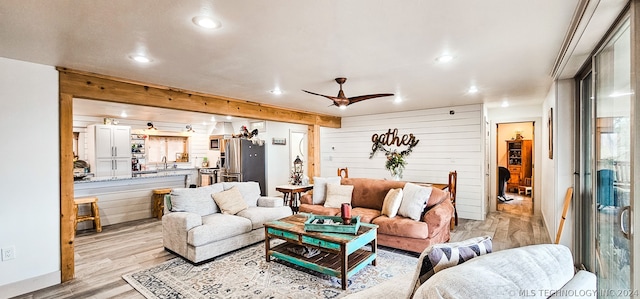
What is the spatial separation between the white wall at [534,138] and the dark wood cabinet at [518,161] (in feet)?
9.78

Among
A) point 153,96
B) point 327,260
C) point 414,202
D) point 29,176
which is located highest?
point 153,96

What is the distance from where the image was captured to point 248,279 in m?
3.03

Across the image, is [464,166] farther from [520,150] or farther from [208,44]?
[208,44]

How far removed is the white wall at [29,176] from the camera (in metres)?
2.77

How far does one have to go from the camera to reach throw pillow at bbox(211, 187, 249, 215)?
4.25 metres

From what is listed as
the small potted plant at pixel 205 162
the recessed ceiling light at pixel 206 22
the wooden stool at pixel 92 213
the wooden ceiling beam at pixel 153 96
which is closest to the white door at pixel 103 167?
the wooden stool at pixel 92 213

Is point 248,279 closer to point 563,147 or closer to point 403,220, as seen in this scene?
point 403,220

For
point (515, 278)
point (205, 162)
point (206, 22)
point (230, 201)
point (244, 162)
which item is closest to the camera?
point (515, 278)

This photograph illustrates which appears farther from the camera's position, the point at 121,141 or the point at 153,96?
the point at 121,141

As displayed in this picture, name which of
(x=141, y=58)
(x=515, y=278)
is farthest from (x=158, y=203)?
(x=515, y=278)

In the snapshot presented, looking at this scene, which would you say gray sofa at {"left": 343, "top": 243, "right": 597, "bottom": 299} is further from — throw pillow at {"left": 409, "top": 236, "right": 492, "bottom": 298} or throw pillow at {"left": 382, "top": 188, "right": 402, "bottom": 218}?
throw pillow at {"left": 382, "top": 188, "right": 402, "bottom": 218}

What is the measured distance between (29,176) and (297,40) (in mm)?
3026

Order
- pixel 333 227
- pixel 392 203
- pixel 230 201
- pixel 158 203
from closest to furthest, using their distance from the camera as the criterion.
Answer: pixel 333 227 < pixel 392 203 < pixel 230 201 < pixel 158 203

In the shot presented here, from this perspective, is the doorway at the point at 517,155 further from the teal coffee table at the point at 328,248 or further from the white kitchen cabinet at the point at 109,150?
the white kitchen cabinet at the point at 109,150
